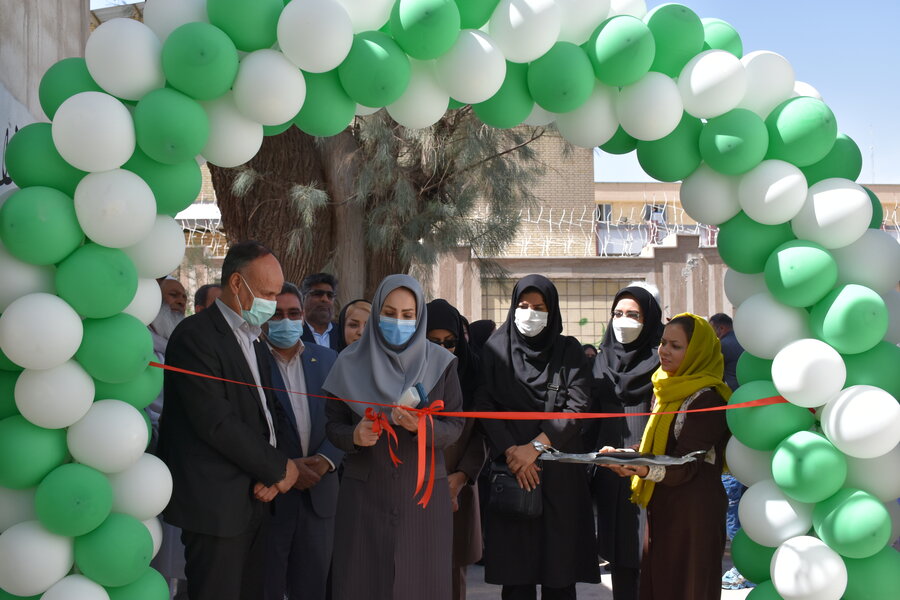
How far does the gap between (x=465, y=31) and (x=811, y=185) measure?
1.61 meters

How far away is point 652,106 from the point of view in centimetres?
379

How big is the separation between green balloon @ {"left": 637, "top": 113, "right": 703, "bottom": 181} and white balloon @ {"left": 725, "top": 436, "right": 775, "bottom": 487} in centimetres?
120

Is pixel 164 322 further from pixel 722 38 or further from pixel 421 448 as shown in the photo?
pixel 722 38

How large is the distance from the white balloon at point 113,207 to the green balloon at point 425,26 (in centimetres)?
117

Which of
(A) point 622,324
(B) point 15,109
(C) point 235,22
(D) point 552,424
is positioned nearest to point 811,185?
(A) point 622,324

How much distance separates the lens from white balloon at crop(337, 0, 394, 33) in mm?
3705

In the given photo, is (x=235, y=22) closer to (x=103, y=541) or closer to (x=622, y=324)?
(x=103, y=541)

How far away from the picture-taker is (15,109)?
15.1ft

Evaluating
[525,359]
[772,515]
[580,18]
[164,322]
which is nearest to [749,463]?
[772,515]

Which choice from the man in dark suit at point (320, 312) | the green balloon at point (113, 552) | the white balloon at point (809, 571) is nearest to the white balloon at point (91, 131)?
the green balloon at point (113, 552)

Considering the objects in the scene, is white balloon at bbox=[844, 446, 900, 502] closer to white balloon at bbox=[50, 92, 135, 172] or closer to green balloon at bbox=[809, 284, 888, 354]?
green balloon at bbox=[809, 284, 888, 354]

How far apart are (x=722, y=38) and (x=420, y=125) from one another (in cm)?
137

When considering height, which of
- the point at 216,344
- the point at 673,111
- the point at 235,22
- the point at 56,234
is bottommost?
the point at 216,344

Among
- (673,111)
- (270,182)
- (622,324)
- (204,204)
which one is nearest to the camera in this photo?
(673,111)
